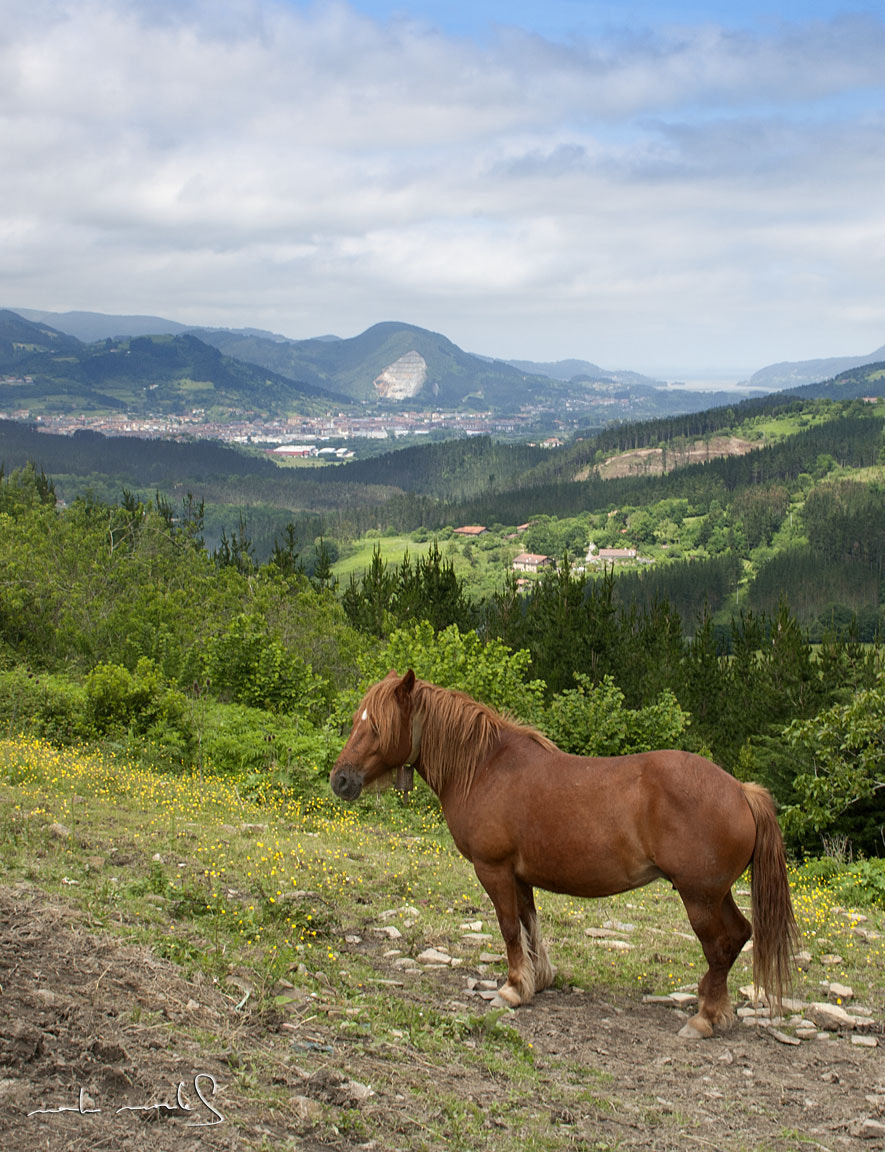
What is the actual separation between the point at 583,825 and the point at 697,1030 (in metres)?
1.75

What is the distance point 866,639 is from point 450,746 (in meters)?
144

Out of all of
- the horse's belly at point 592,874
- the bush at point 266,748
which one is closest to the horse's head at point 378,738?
the horse's belly at point 592,874

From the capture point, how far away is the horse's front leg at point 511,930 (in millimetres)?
7148

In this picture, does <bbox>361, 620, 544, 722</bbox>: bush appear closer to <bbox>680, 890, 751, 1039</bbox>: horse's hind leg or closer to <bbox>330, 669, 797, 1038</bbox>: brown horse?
<bbox>330, 669, 797, 1038</bbox>: brown horse

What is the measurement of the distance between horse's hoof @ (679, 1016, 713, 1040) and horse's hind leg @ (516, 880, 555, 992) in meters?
1.21

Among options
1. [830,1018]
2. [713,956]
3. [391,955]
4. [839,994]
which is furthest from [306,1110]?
[839,994]

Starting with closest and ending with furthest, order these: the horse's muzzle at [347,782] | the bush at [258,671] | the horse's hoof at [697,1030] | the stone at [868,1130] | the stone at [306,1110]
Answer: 1. the stone at [306,1110]
2. the stone at [868,1130]
3. the horse's hoof at [697,1030]
4. the horse's muzzle at [347,782]
5. the bush at [258,671]

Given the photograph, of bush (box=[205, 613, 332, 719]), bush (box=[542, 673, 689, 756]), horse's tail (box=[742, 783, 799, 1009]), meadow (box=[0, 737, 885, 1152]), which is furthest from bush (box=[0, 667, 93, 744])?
horse's tail (box=[742, 783, 799, 1009])

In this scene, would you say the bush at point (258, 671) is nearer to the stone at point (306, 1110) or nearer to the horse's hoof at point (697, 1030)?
the horse's hoof at point (697, 1030)

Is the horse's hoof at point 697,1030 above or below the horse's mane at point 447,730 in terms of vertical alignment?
below

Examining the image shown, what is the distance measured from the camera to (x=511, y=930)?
23.8 ft

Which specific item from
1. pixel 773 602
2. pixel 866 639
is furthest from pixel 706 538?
pixel 866 639

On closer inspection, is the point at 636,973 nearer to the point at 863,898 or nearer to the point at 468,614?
the point at 863,898

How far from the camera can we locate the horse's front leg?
715 cm
